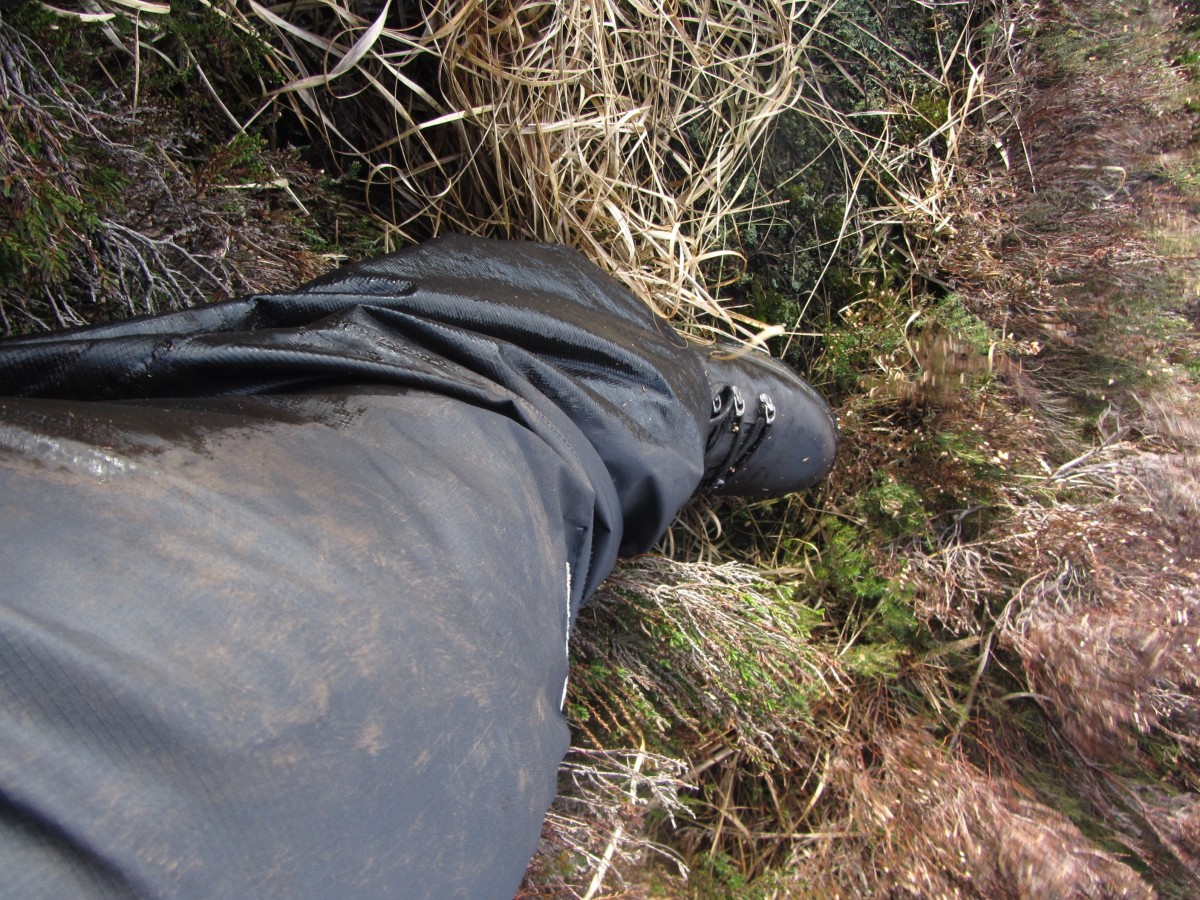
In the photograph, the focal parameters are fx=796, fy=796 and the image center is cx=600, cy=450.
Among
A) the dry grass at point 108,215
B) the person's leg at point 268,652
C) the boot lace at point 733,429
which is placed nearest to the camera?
the person's leg at point 268,652

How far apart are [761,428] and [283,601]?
1.50 m

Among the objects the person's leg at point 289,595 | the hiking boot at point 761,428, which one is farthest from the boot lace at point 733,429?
the person's leg at point 289,595

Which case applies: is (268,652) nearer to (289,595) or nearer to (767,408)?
(289,595)

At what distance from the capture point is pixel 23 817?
0.59 m

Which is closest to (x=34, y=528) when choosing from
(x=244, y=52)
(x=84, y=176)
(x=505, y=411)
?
(x=505, y=411)

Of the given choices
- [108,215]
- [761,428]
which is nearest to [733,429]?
[761,428]

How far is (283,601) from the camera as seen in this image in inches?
29.5

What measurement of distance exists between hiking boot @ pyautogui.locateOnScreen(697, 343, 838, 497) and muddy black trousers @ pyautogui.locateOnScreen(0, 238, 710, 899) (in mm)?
812

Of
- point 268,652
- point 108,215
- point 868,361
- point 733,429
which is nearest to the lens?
point 268,652

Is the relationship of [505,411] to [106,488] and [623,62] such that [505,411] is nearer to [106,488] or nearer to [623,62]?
[106,488]

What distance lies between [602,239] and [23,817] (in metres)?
1.85

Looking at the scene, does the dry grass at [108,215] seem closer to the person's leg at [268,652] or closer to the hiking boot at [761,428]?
the person's leg at [268,652]

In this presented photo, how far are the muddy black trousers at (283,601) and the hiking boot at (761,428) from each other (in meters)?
0.81

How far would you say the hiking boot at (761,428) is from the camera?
200 centimetres
